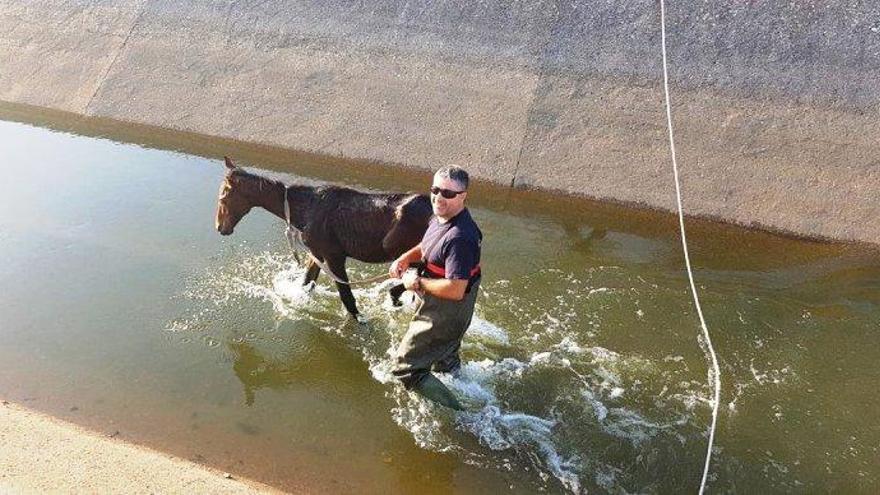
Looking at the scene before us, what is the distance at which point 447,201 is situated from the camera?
5742 mm

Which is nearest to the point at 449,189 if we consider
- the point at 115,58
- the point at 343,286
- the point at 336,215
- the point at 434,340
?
the point at 434,340

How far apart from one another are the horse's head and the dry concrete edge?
9.43 ft

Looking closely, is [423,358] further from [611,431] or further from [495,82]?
[495,82]

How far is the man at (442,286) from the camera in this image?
5.74 meters

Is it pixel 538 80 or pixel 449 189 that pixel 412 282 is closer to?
pixel 449 189

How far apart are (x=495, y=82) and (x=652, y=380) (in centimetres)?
757

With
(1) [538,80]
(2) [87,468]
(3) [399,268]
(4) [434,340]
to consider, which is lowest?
(2) [87,468]

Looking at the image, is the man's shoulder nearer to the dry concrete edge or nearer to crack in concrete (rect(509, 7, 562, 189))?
the dry concrete edge

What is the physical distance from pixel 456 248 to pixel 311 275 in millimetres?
3609

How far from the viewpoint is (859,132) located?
11656 millimetres

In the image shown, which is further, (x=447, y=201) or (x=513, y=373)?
(x=513, y=373)

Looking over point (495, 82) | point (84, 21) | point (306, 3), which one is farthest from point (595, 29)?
point (84, 21)

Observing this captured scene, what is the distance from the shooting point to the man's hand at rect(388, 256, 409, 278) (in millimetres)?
6457

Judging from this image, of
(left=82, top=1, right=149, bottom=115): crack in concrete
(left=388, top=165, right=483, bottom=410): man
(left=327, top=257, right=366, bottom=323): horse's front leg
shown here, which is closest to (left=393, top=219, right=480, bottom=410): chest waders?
(left=388, top=165, right=483, bottom=410): man
